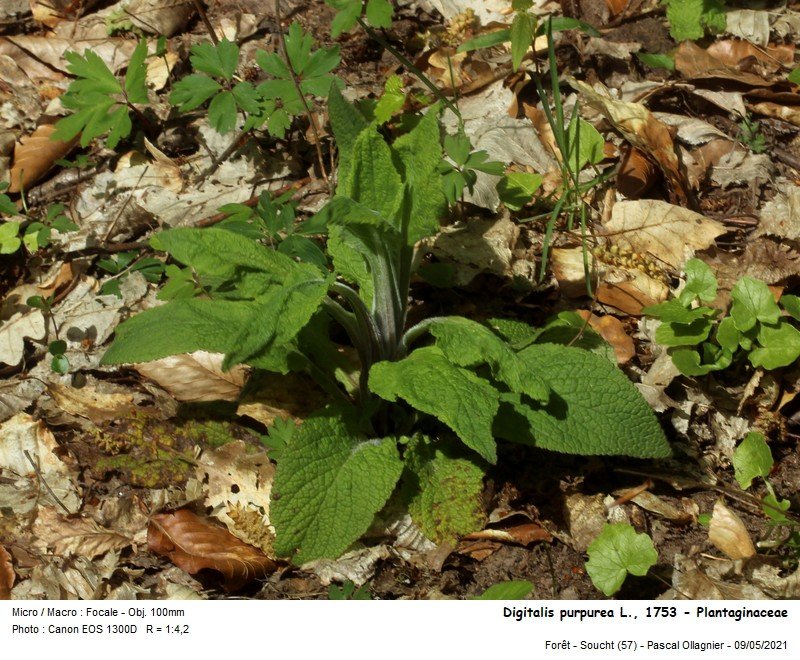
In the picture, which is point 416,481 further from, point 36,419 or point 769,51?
point 769,51

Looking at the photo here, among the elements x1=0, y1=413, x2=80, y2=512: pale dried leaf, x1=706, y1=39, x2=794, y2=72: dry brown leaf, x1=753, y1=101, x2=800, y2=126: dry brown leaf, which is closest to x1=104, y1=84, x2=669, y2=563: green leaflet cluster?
x1=0, y1=413, x2=80, y2=512: pale dried leaf

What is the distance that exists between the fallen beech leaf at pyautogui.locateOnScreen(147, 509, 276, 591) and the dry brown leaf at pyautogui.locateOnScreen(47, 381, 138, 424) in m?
0.51

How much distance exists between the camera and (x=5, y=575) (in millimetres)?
2650

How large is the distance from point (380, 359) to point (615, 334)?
1050 millimetres

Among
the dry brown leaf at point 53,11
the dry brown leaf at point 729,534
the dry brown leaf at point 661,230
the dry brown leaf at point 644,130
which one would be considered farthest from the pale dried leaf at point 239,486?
the dry brown leaf at point 53,11

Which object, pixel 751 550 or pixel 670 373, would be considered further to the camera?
pixel 670 373

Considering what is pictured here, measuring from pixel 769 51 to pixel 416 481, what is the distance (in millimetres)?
3016

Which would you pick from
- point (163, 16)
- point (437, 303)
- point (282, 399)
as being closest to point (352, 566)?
point (282, 399)

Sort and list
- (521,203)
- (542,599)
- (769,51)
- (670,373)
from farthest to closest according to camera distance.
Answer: (769,51) → (521,203) → (670,373) → (542,599)

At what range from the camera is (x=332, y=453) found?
259 cm

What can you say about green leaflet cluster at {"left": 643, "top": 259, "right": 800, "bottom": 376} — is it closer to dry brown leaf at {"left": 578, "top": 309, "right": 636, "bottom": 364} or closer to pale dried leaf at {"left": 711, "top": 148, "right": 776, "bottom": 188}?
dry brown leaf at {"left": 578, "top": 309, "right": 636, "bottom": 364}

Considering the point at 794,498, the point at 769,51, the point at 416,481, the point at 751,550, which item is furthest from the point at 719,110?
the point at 416,481

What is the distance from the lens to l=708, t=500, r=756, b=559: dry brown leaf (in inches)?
Answer: 104

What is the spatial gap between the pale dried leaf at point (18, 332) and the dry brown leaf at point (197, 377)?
608mm
